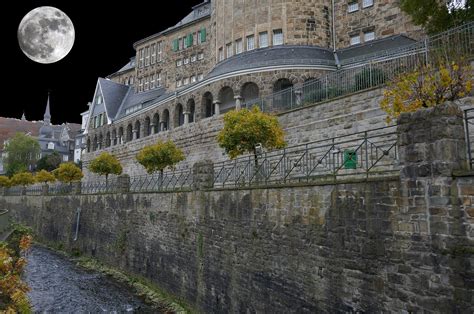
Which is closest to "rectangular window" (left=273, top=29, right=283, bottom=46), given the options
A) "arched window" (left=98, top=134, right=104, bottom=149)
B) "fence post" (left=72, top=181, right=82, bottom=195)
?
"fence post" (left=72, top=181, right=82, bottom=195)

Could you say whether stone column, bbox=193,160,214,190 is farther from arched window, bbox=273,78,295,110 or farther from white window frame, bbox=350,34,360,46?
white window frame, bbox=350,34,360,46

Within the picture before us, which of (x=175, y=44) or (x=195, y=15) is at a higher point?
(x=195, y=15)

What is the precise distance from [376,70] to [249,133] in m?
6.89

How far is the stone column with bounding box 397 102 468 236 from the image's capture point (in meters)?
7.17

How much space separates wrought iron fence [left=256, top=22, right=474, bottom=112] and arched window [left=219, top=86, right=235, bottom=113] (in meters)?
4.86

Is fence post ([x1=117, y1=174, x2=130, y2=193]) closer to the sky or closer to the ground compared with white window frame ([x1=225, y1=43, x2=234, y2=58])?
closer to the ground

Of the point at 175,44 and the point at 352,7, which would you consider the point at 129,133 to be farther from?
the point at 352,7

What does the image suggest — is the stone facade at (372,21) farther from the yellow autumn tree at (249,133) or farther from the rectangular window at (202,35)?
the rectangular window at (202,35)

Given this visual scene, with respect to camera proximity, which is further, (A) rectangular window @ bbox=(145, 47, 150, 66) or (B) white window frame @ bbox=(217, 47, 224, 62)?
(A) rectangular window @ bbox=(145, 47, 150, 66)

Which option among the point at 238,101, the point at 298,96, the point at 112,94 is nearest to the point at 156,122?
the point at 238,101

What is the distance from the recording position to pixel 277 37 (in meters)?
30.0

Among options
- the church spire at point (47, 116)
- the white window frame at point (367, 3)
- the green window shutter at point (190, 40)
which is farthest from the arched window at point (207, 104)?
the church spire at point (47, 116)

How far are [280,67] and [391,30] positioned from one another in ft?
27.3

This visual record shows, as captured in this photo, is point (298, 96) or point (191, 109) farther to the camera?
point (191, 109)
